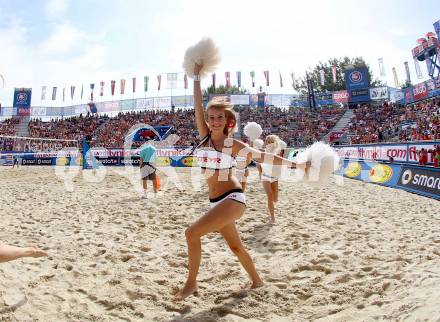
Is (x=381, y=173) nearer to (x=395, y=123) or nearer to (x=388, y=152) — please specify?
(x=388, y=152)

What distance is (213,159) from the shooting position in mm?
3266

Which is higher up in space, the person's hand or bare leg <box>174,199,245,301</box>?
the person's hand

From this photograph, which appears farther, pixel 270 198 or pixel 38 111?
pixel 38 111

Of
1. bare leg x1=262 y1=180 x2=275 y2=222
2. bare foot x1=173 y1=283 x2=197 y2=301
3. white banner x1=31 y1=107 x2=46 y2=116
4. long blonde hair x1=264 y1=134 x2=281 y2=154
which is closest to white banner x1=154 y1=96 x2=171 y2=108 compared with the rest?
white banner x1=31 y1=107 x2=46 y2=116

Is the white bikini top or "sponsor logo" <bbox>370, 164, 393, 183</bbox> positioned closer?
the white bikini top

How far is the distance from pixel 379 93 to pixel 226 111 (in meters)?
39.2

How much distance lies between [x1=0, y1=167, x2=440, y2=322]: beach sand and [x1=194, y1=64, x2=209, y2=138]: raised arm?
1.63 metres

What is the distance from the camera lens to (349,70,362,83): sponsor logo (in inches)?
1537

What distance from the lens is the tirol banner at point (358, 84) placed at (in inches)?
1532

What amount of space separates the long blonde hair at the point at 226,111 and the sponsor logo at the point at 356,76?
39395 mm

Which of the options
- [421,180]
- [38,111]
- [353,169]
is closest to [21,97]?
[38,111]

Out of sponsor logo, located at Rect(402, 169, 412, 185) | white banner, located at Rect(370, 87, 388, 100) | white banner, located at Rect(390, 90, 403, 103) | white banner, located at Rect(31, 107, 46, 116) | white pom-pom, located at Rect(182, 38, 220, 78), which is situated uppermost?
white banner, located at Rect(31, 107, 46, 116)

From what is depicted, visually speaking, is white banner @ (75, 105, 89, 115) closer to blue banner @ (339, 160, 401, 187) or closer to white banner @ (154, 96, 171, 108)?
white banner @ (154, 96, 171, 108)

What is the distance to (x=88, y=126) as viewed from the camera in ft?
142
